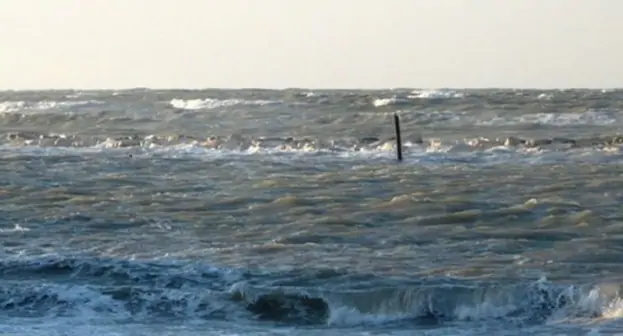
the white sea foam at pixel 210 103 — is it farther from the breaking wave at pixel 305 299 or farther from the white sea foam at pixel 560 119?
the breaking wave at pixel 305 299

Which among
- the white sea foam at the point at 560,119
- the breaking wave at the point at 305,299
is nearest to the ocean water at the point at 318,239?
the breaking wave at the point at 305,299

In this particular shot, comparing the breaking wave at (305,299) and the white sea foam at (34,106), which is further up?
the white sea foam at (34,106)

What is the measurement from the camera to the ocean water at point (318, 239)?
33.8ft

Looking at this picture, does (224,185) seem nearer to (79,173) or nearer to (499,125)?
(79,173)

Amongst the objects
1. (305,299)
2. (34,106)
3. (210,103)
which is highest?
(34,106)

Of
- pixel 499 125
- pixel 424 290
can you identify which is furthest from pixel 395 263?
pixel 499 125

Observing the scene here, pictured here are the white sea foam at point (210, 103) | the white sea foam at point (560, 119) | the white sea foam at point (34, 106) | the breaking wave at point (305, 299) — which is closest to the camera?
the breaking wave at point (305, 299)

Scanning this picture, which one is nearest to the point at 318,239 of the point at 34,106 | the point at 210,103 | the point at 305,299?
the point at 305,299

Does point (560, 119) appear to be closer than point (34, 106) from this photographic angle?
Yes

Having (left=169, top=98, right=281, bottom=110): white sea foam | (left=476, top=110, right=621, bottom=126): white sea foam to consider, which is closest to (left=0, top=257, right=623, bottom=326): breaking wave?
(left=476, top=110, right=621, bottom=126): white sea foam

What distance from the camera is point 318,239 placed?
13438mm

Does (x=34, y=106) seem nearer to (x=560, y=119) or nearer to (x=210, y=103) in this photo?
(x=210, y=103)

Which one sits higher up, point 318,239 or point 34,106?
point 34,106

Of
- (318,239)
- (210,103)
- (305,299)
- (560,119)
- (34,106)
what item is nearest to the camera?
(305,299)
